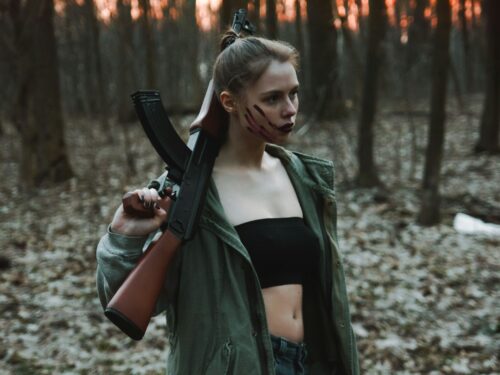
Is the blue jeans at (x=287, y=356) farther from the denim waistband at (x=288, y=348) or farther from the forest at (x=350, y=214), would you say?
the forest at (x=350, y=214)

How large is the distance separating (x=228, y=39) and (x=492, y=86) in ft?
34.8

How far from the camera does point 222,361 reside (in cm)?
180

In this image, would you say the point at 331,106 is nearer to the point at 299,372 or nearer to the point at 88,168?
the point at 88,168

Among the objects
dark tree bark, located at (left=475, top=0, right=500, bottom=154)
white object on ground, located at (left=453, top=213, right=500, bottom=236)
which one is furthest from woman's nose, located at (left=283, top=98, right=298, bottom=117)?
dark tree bark, located at (left=475, top=0, right=500, bottom=154)

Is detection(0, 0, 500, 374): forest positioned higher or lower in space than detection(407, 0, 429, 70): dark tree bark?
lower

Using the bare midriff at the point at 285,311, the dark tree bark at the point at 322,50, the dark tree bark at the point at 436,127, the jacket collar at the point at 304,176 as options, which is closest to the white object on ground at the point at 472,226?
the dark tree bark at the point at 436,127

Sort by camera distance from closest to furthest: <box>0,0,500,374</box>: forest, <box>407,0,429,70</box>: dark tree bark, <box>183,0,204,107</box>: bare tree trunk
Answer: <box>0,0,500,374</box>: forest → <box>407,0,429,70</box>: dark tree bark → <box>183,0,204,107</box>: bare tree trunk

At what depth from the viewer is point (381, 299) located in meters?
5.68

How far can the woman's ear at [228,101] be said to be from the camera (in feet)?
6.53

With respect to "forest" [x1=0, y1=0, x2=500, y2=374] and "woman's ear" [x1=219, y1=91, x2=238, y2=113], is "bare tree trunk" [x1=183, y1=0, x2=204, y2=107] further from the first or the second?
"woman's ear" [x1=219, y1=91, x2=238, y2=113]

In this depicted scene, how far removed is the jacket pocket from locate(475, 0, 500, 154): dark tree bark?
35.8 feet

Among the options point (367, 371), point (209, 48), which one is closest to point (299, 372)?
point (367, 371)

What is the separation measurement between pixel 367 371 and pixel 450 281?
1996 mm

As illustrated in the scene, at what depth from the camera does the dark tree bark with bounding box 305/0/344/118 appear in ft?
48.9
